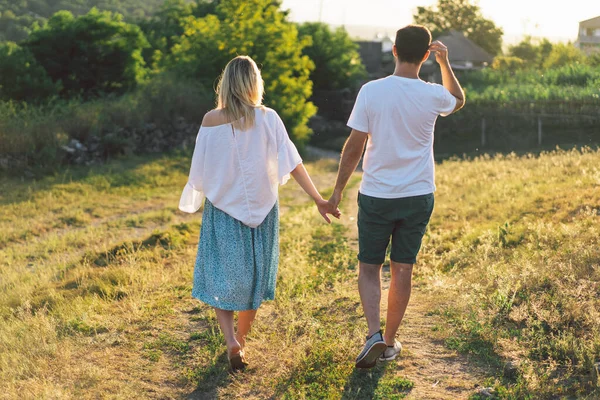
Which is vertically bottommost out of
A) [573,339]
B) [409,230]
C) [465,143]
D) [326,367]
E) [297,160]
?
[465,143]

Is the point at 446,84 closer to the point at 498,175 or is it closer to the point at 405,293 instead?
the point at 405,293

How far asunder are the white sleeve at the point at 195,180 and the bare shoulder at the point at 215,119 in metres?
0.09

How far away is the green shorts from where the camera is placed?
13.7 ft

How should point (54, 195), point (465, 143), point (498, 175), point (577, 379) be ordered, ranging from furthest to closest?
point (465, 143) → point (54, 195) → point (498, 175) → point (577, 379)

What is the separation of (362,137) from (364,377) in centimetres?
154

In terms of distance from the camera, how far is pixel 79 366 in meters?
4.65

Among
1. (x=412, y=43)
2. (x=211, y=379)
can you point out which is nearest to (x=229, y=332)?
(x=211, y=379)

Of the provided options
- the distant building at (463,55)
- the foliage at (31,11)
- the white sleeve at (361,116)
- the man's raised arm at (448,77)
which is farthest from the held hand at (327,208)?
the distant building at (463,55)

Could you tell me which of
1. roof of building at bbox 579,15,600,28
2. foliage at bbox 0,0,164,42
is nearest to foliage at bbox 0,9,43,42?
foliage at bbox 0,0,164,42

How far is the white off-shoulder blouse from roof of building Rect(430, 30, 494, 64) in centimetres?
5755

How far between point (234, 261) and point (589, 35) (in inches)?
1079

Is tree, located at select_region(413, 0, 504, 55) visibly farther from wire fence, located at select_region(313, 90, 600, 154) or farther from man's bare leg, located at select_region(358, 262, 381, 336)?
man's bare leg, located at select_region(358, 262, 381, 336)

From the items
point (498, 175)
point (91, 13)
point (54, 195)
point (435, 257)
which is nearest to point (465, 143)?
point (91, 13)

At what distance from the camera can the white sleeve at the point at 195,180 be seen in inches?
179
